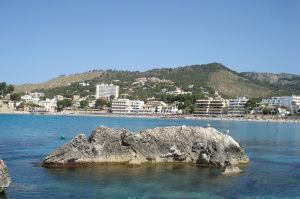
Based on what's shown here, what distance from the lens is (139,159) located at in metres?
36.1

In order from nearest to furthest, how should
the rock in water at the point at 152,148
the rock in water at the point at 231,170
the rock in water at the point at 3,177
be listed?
the rock in water at the point at 3,177
the rock in water at the point at 231,170
the rock in water at the point at 152,148

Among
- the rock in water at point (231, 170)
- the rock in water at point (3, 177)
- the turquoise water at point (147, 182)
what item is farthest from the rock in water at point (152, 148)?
the rock in water at point (3, 177)

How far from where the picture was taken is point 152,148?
1457 inches

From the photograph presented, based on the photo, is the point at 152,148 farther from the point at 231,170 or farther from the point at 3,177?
the point at 3,177

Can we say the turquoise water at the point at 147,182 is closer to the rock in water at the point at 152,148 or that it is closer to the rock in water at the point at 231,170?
the rock in water at the point at 231,170

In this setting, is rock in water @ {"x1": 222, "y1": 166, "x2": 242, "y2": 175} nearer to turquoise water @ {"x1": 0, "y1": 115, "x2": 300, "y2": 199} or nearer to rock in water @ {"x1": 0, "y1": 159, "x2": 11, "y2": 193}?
turquoise water @ {"x1": 0, "y1": 115, "x2": 300, "y2": 199}

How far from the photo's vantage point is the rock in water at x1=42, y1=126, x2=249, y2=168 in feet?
114

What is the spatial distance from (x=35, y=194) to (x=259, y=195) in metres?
12.6

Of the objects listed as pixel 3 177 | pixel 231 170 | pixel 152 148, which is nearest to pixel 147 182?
pixel 231 170

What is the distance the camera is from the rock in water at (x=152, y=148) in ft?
114

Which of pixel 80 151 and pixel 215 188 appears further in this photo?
pixel 80 151

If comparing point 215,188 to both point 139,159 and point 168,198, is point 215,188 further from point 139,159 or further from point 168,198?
point 139,159

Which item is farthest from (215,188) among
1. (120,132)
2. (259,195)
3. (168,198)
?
(120,132)

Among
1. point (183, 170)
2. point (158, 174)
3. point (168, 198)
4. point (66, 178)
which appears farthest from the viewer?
point (183, 170)
